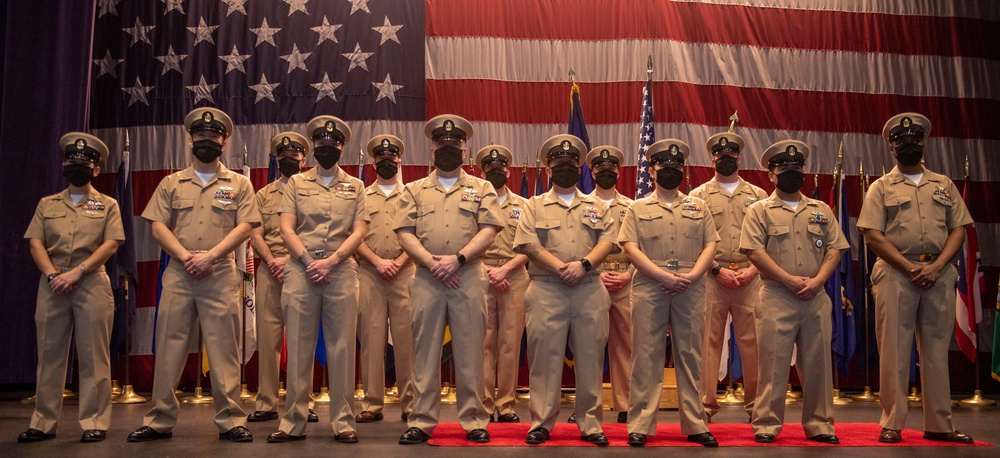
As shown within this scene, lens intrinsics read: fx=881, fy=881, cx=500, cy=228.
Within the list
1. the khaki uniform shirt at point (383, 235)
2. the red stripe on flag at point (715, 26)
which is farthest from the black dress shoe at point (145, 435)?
the red stripe on flag at point (715, 26)

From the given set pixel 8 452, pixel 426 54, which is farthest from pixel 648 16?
pixel 8 452

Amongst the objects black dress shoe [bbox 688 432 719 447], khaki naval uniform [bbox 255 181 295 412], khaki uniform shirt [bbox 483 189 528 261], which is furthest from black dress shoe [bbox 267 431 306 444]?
black dress shoe [bbox 688 432 719 447]

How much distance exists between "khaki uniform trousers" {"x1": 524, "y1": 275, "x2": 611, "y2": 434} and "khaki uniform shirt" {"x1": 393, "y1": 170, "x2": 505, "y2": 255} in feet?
1.94

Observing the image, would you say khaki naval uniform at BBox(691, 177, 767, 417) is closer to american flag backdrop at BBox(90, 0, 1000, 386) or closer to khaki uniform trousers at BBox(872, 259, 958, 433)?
khaki uniform trousers at BBox(872, 259, 958, 433)

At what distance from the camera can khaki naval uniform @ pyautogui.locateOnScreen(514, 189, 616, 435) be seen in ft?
18.5

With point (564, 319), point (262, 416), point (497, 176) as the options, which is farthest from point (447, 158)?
point (262, 416)

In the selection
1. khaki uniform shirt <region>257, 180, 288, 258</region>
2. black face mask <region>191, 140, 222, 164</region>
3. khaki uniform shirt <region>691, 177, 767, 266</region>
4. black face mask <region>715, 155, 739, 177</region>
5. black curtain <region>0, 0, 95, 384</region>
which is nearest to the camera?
black face mask <region>191, 140, 222, 164</region>

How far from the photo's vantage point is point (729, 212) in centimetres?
692

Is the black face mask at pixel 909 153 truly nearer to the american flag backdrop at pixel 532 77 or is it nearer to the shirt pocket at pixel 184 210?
the american flag backdrop at pixel 532 77

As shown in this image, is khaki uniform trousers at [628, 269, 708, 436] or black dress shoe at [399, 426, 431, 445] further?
khaki uniform trousers at [628, 269, 708, 436]

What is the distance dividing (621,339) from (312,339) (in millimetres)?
2502

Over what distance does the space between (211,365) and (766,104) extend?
7.09 metres

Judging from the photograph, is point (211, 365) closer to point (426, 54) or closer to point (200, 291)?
point (200, 291)

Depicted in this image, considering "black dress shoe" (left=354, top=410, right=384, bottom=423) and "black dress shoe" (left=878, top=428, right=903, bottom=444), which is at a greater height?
"black dress shoe" (left=878, top=428, right=903, bottom=444)
